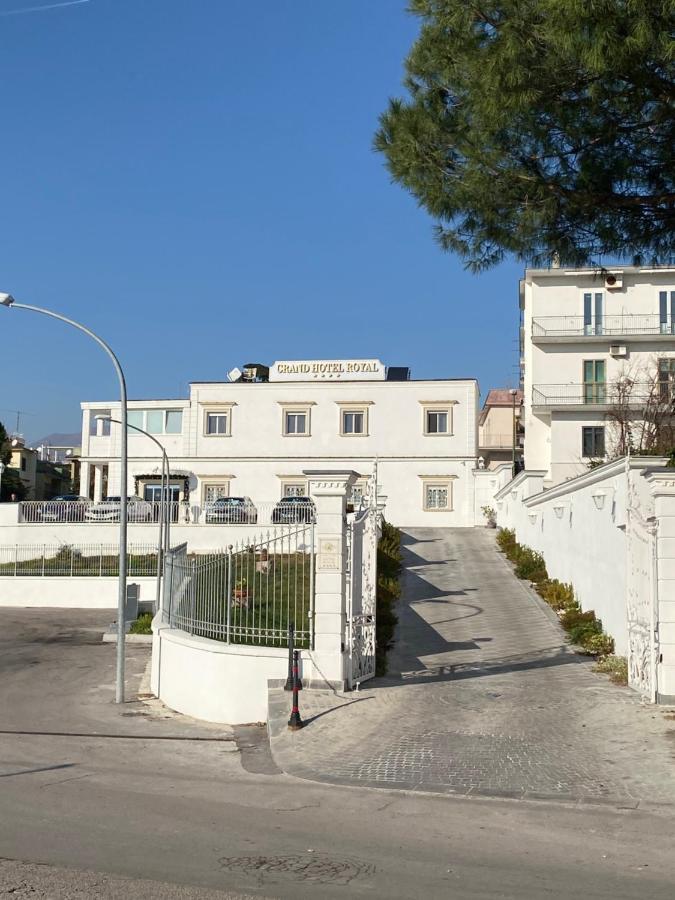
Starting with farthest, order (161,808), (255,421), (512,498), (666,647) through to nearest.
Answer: (255,421)
(512,498)
(666,647)
(161,808)

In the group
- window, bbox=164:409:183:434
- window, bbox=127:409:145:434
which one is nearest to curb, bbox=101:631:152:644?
window, bbox=164:409:183:434

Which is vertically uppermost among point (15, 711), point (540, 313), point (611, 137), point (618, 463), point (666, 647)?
point (540, 313)

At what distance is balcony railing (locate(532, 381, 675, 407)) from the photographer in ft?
146

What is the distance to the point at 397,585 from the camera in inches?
883

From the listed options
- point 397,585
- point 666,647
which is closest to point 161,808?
point 666,647

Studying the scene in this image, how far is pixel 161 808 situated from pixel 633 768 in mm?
4533

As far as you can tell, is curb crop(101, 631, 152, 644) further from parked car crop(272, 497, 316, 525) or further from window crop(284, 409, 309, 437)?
window crop(284, 409, 309, 437)

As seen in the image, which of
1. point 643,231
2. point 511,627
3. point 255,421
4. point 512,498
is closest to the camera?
Answer: point 643,231

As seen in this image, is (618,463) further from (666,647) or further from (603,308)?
(603,308)

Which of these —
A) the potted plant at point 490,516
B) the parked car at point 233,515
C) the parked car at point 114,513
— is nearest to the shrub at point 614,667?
the parked car at point 233,515

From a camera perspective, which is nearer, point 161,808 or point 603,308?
point 161,808

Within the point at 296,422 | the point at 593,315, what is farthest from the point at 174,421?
the point at 593,315

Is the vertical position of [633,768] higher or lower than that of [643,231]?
lower

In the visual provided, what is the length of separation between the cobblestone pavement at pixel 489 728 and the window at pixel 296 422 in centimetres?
3462
